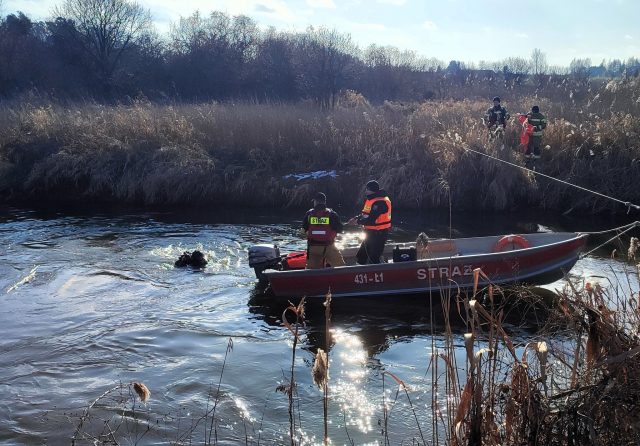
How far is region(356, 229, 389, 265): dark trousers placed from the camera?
977 centimetres

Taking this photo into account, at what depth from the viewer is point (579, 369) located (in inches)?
156

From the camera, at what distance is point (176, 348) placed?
7809 millimetres

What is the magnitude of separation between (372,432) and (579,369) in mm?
2336

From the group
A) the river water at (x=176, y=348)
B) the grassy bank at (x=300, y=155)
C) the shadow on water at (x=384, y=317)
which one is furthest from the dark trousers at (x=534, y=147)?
the shadow on water at (x=384, y=317)

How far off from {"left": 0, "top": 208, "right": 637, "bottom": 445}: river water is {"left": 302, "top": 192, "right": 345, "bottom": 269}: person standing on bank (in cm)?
83

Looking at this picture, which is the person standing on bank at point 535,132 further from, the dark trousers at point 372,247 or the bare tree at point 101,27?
the bare tree at point 101,27

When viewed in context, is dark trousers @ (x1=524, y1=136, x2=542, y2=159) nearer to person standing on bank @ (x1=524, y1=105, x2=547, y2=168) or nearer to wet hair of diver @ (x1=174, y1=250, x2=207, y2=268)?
person standing on bank @ (x1=524, y1=105, x2=547, y2=168)

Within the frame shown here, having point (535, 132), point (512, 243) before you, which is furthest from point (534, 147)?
point (512, 243)

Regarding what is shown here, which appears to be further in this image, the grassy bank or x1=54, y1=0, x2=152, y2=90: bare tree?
x1=54, y1=0, x2=152, y2=90: bare tree

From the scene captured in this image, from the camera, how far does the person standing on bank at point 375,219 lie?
31.0 feet

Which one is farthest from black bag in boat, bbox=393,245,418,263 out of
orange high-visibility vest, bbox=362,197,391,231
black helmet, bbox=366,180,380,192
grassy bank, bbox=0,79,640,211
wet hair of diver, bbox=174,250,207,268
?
grassy bank, bbox=0,79,640,211

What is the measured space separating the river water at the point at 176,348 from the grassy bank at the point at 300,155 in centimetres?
411

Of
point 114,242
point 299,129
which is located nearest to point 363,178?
point 299,129

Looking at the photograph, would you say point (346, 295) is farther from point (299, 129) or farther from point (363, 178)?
point (299, 129)
